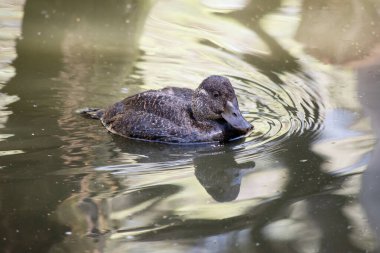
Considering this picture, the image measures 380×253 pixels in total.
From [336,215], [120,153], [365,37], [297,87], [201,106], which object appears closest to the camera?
[336,215]

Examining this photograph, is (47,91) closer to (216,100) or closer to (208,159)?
(216,100)

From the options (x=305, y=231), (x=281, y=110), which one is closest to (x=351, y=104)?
(x=281, y=110)

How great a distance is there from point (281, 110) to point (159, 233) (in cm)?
303

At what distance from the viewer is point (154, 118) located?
7.02 meters

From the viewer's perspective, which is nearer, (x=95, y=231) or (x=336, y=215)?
(x=95, y=231)

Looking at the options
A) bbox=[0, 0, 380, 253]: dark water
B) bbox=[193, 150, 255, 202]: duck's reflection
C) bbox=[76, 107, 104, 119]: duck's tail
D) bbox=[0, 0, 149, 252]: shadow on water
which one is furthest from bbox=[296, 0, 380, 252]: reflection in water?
bbox=[76, 107, 104, 119]: duck's tail

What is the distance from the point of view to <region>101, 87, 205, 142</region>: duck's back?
6926 mm

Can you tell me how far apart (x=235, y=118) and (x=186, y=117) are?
426 millimetres

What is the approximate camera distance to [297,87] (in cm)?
818

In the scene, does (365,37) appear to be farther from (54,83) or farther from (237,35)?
(54,83)

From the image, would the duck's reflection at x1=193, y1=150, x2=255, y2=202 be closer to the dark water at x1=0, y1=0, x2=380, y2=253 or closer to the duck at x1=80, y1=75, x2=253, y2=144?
the dark water at x1=0, y1=0, x2=380, y2=253

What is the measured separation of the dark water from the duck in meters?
0.13

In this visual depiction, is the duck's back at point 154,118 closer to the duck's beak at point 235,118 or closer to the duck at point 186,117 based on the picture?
the duck at point 186,117

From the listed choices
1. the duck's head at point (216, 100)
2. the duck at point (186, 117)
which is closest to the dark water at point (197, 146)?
the duck at point (186, 117)
